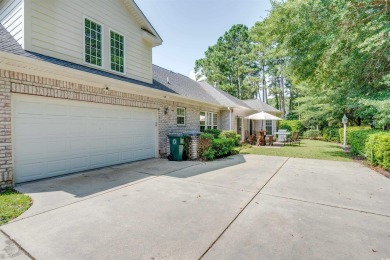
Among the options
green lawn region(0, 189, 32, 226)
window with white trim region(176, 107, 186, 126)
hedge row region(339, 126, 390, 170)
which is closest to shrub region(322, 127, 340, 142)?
hedge row region(339, 126, 390, 170)

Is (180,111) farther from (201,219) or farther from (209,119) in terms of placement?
(201,219)

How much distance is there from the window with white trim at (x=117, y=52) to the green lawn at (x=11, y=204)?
16.5 feet

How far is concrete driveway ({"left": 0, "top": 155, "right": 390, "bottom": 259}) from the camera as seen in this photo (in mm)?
2381

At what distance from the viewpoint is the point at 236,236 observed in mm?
2688

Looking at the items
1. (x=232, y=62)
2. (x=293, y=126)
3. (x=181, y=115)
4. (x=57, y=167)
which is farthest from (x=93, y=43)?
(x=232, y=62)

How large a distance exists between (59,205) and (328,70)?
40.7 ft

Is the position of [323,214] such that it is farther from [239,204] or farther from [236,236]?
[236,236]

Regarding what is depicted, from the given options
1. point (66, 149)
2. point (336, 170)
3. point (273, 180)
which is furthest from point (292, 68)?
point (66, 149)

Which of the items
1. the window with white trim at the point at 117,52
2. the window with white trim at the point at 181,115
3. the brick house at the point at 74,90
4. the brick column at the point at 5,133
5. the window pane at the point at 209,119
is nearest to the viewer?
the brick column at the point at 5,133

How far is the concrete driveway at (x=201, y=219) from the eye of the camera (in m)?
2.38

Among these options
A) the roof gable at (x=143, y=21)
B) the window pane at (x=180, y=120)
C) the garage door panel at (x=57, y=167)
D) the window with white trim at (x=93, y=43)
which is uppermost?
the roof gable at (x=143, y=21)

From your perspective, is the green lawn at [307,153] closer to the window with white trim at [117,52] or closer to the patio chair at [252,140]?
the patio chair at [252,140]

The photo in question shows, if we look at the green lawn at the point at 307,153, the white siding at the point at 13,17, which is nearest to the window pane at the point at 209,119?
the green lawn at the point at 307,153

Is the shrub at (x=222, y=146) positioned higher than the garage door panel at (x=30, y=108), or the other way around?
the garage door panel at (x=30, y=108)
